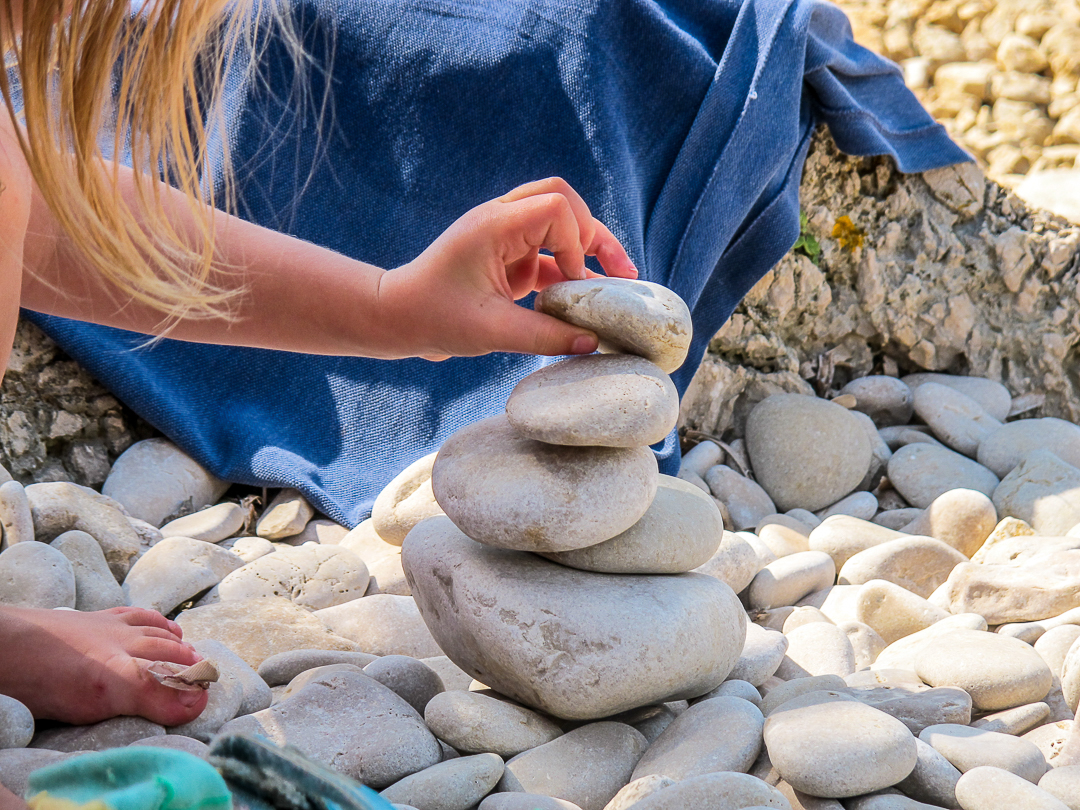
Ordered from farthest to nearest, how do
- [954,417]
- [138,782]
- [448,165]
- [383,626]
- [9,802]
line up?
[954,417]
[448,165]
[383,626]
[9,802]
[138,782]

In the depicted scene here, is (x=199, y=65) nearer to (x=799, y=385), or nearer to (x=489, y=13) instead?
(x=489, y=13)

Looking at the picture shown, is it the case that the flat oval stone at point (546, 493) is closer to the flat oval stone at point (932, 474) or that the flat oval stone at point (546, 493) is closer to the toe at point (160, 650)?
the toe at point (160, 650)

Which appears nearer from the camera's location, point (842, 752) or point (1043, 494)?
point (842, 752)

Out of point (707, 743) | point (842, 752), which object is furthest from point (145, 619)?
point (842, 752)

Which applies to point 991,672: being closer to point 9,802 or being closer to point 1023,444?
point 9,802

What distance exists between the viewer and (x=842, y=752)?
1.18 m

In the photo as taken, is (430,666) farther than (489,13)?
No

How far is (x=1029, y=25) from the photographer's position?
568 centimetres

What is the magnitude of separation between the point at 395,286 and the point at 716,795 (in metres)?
0.87

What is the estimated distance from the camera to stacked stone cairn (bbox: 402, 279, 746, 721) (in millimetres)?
1340

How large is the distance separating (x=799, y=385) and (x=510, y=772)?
2000mm

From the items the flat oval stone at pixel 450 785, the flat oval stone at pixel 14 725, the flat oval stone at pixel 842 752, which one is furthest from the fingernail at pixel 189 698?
the flat oval stone at pixel 842 752

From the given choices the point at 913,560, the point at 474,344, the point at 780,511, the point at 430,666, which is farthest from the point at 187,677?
the point at 780,511

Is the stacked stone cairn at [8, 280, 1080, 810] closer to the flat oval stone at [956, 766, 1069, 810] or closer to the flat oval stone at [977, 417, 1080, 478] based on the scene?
the flat oval stone at [956, 766, 1069, 810]
